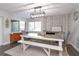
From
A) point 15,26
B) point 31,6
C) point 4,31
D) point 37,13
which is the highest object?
point 31,6

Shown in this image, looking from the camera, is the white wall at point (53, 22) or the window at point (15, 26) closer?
the window at point (15, 26)

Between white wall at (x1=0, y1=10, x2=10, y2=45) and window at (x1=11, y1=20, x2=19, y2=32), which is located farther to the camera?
window at (x1=11, y1=20, x2=19, y2=32)

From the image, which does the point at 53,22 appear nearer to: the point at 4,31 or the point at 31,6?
the point at 31,6

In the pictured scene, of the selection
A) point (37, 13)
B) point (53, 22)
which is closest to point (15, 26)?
point (37, 13)

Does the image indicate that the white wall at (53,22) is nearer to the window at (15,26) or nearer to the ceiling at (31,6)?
the ceiling at (31,6)

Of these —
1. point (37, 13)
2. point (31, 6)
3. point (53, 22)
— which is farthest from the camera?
point (53, 22)

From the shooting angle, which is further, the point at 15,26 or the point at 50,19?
the point at 50,19

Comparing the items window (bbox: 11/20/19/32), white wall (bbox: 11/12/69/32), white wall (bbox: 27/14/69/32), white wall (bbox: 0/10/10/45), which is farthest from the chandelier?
white wall (bbox: 0/10/10/45)

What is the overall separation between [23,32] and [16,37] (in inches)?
9.6

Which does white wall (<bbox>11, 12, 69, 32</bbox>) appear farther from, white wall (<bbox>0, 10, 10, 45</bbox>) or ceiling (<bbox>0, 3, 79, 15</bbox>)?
white wall (<bbox>0, 10, 10, 45</bbox>)

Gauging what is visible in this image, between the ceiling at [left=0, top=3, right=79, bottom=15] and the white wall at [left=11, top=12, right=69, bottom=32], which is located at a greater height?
the ceiling at [left=0, top=3, right=79, bottom=15]

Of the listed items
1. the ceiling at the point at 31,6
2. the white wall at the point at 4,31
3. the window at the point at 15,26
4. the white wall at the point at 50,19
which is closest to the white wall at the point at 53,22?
the white wall at the point at 50,19

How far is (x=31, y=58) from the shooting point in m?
0.91

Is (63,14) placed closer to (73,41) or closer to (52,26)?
(73,41)
